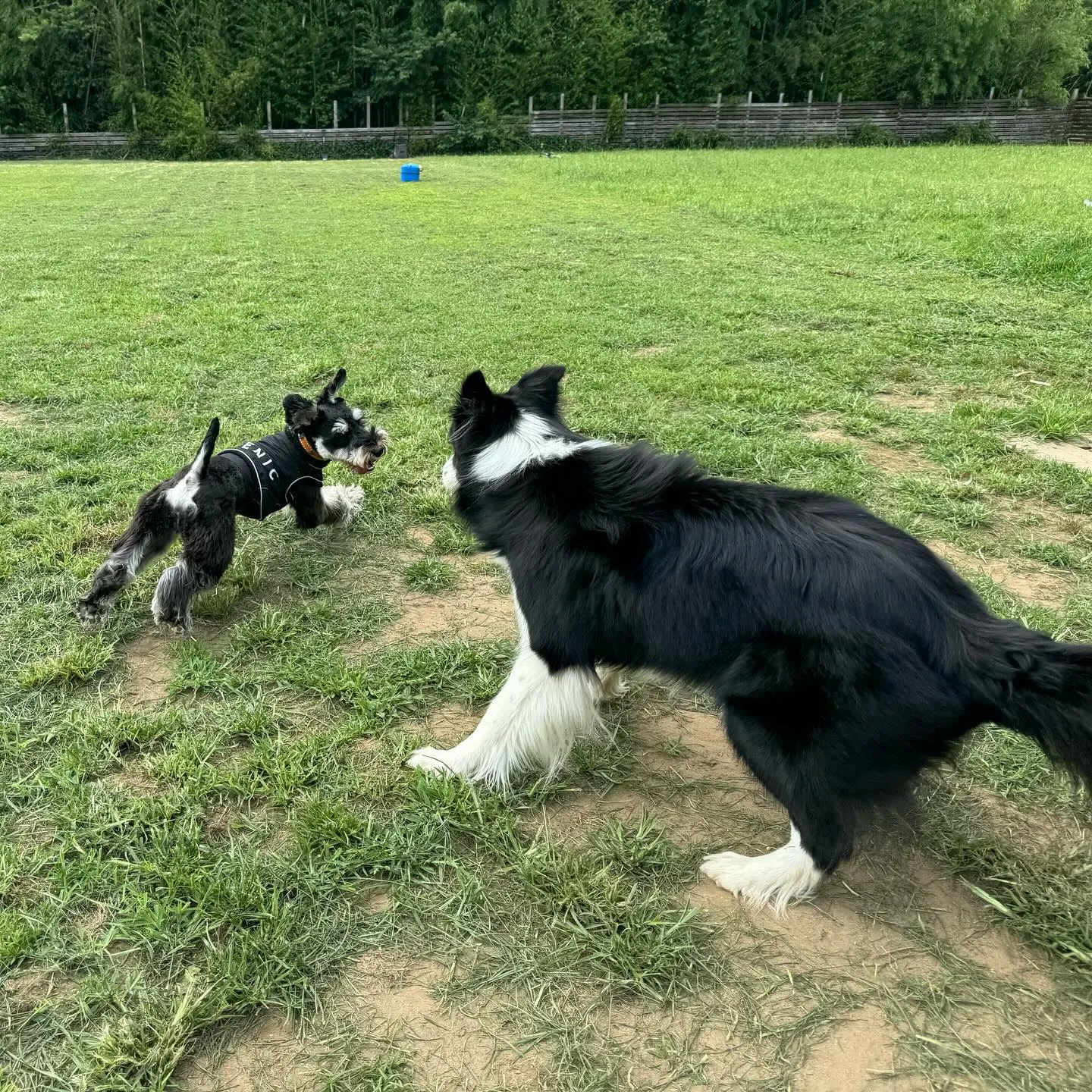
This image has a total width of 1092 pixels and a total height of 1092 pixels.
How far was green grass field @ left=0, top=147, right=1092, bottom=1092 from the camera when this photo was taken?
1736 mm

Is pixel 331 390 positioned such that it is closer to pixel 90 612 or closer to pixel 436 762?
pixel 90 612

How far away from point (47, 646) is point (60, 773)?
0.81 meters

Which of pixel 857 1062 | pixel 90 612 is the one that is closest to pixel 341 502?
pixel 90 612

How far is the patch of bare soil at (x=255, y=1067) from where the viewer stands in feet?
5.42

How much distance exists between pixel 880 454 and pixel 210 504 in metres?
3.93

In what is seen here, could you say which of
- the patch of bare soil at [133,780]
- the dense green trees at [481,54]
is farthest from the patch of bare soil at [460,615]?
the dense green trees at [481,54]

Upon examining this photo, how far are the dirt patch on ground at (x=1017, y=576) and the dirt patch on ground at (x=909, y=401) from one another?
81.3 inches

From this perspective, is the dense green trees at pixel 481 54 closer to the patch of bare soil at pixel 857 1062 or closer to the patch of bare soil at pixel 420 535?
the patch of bare soil at pixel 420 535

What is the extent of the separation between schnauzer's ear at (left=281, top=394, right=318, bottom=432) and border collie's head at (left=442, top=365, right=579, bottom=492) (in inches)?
51.7

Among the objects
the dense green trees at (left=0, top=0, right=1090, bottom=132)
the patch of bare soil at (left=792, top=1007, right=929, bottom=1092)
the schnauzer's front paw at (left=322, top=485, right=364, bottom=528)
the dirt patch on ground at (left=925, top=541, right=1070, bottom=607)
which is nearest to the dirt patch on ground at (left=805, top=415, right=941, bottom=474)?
the dirt patch on ground at (left=925, top=541, right=1070, bottom=607)

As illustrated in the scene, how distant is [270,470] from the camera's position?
3.52m

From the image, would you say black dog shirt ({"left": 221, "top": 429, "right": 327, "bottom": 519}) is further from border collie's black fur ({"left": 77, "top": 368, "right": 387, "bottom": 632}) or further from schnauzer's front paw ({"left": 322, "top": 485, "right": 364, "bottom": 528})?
schnauzer's front paw ({"left": 322, "top": 485, "right": 364, "bottom": 528})

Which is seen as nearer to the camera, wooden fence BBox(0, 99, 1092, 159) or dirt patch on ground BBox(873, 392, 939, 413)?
dirt patch on ground BBox(873, 392, 939, 413)

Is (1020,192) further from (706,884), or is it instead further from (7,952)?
(7,952)
